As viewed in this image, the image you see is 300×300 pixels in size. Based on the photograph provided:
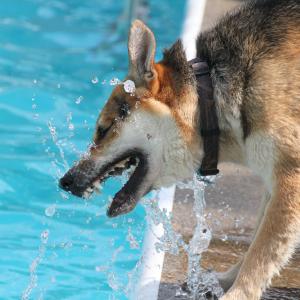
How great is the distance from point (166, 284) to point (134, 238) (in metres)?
1.06

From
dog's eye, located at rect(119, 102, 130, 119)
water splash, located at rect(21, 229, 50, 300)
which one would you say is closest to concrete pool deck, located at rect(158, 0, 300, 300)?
water splash, located at rect(21, 229, 50, 300)

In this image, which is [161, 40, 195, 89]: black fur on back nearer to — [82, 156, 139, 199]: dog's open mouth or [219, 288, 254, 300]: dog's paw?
[82, 156, 139, 199]: dog's open mouth

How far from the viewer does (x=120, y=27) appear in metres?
11.2

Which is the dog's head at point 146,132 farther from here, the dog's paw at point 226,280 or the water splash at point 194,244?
the dog's paw at point 226,280

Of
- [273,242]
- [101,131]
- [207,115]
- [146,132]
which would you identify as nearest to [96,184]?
[101,131]

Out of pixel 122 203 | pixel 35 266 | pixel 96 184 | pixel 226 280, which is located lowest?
pixel 35 266

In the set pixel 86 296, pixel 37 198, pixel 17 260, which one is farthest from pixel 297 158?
pixel 37 198

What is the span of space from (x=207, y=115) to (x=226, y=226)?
1621mm

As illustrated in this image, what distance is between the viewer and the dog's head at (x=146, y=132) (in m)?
4.93

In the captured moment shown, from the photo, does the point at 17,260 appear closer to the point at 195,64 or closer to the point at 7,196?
the point at 7,196

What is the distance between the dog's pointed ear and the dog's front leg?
0.85 metres

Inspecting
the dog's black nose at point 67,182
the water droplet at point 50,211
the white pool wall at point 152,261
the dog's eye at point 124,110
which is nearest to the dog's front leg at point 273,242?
the white pool wall at point 152,261

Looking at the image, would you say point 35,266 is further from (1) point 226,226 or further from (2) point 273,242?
(2) point 273,242

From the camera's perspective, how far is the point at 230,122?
4.94m
